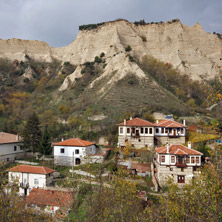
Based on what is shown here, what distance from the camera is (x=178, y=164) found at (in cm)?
2259

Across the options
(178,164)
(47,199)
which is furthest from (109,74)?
(47,199)

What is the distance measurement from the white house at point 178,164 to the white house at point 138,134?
265 inches

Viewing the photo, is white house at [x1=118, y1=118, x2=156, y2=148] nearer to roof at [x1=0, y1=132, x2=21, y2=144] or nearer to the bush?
roof at [x1=0, y1=132, x2=21, y2=144]

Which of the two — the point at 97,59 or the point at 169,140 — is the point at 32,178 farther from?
the point at 97,59

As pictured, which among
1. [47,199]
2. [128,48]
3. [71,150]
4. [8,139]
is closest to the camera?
[47,199]

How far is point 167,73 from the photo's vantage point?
195 feet

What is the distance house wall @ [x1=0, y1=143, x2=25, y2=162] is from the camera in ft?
95.8

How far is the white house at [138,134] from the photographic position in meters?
30.1

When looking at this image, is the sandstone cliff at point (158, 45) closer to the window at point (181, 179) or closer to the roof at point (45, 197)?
the window at point (181, 179)

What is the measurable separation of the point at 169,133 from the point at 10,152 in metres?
23.9

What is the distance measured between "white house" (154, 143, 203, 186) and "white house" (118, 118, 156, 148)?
674cm

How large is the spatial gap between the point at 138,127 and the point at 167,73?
112 feet

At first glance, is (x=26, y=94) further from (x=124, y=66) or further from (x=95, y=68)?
(x=124, y=66)

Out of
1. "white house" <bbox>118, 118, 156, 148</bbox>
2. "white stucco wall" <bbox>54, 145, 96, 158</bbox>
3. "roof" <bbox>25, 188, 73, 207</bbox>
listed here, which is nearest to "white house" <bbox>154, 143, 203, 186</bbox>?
"white house" <bbox>118, 118, 156, 148</bbox>
